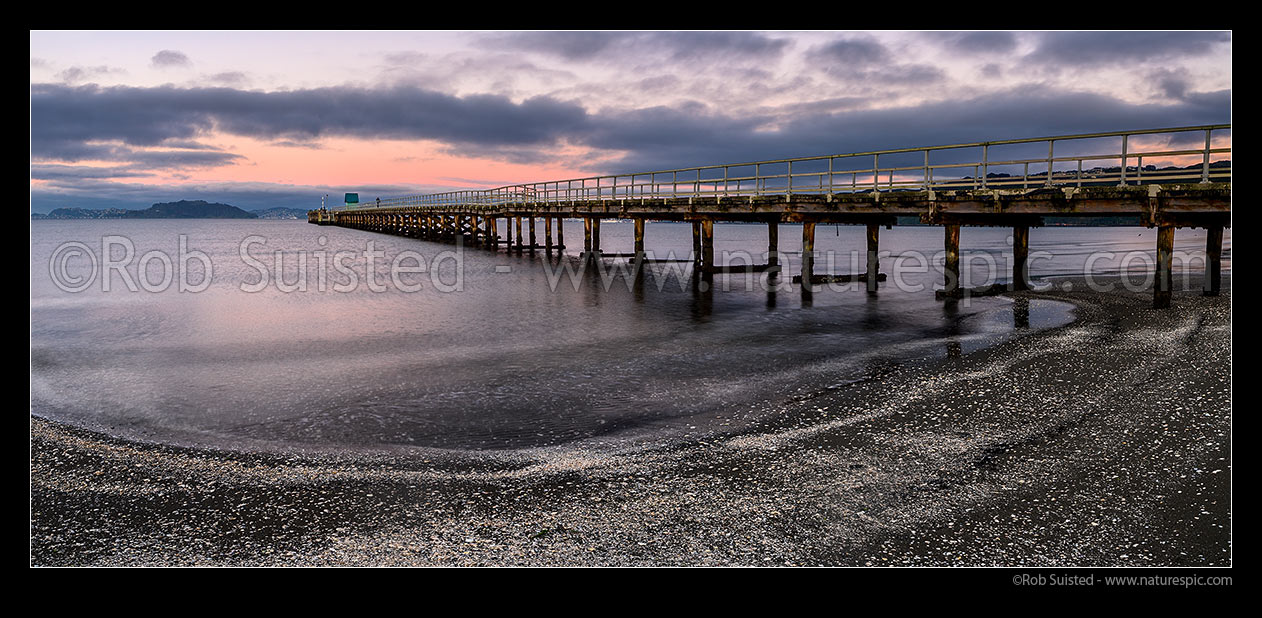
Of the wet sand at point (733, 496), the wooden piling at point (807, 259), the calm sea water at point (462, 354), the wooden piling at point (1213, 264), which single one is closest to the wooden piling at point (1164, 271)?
the calm sea water at point (462, 354)

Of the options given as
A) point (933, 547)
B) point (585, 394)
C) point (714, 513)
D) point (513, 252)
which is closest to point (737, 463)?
point (714, 513)

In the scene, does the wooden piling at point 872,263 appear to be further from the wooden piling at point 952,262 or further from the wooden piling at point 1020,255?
the wooden piling at point 1020,255

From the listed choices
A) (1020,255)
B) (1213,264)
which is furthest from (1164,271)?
(1020,255)

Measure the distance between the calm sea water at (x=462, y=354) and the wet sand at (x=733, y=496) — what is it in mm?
1021

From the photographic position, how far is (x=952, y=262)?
21703mm

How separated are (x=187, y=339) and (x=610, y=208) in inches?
870

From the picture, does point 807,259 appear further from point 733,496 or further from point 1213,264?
point 733,496

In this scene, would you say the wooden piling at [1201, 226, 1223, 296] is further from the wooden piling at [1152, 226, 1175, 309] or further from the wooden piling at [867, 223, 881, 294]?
the wooden piling at [867, 223, 881, 294]

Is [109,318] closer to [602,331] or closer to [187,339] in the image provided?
[187,339]

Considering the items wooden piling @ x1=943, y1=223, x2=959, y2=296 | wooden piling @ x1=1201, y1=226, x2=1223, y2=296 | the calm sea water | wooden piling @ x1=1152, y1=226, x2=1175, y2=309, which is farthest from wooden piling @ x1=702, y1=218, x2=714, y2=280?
wooden piling @ x1=1201, y1=226, x2=1223, y2=296

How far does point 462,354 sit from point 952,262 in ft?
50.0

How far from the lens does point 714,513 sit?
590 cm

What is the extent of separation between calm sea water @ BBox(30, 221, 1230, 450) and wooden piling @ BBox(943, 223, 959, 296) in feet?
2.61

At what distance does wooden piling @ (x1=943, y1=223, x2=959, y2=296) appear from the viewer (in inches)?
834
